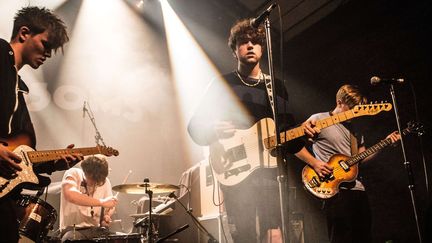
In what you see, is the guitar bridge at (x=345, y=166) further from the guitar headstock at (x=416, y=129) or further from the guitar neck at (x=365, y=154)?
the guitar headstock at (x=416, y=129)

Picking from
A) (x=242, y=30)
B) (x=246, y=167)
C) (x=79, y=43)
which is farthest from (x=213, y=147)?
(x=79, y=43)

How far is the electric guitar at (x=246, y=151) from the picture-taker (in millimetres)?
2988

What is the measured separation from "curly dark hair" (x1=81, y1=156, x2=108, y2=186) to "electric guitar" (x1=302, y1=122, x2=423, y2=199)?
2.64 meters

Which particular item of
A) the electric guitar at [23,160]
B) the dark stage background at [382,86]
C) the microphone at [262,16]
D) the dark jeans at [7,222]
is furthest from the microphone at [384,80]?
the dark jeans at [7,222]

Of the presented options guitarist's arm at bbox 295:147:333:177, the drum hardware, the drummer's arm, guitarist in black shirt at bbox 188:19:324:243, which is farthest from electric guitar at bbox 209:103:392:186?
the drummer's arm

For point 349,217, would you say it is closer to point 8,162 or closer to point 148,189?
point 148,189

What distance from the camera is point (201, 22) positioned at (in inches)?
319

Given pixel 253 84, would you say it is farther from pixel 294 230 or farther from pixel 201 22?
pixel 201 22

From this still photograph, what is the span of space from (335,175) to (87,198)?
2.94 m

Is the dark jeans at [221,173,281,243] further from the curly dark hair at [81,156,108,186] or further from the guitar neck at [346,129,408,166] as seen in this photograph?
the curly dark hair at [81,156,108,186]

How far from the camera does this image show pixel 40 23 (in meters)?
2.79

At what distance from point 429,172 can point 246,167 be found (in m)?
3.02

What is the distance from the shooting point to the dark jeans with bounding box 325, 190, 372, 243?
4215 millimetres

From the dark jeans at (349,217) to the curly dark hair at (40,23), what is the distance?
320 cm
